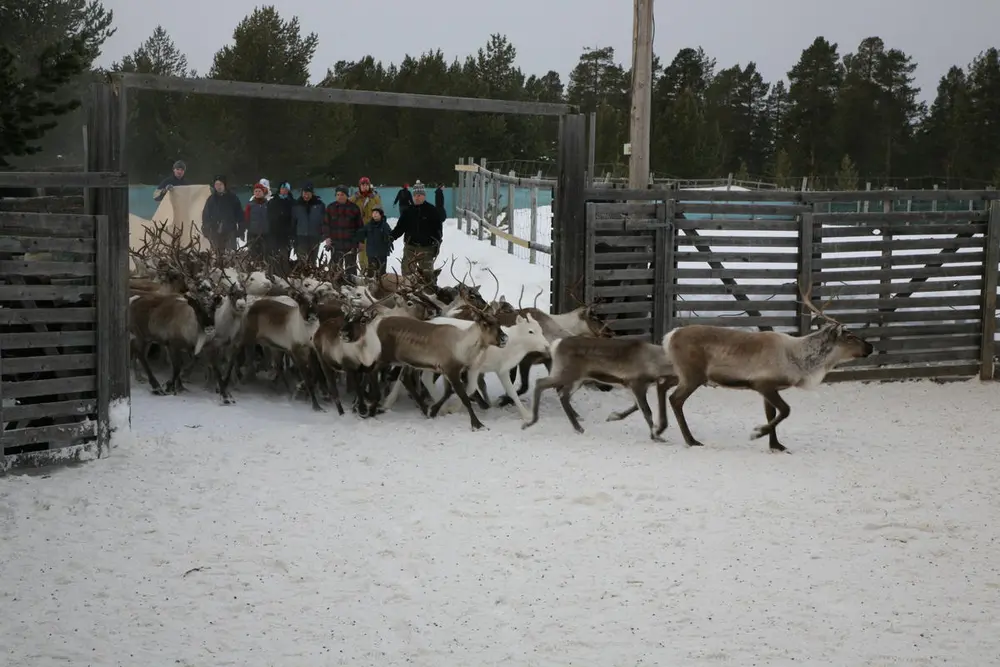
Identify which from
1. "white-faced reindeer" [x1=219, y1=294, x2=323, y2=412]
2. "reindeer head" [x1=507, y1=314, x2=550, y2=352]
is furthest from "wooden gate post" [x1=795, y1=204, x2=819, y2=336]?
"white-faced reindeer" [x1=219, y1=294, x2=323, y2=412]

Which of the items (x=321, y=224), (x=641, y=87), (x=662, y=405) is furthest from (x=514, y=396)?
(x=321, y=224)

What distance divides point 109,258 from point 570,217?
4.63 meters

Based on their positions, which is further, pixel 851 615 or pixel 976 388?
pixel 976 388

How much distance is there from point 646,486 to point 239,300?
449 centimetres

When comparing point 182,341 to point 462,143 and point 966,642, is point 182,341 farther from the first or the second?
point 462,143

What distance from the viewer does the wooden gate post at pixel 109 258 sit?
824 centimetres

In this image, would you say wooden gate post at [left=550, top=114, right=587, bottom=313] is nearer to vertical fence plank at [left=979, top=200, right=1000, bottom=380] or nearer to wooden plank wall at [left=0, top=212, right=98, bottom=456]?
vertical fence plank at [left=979, top=200, right=1000, bottom=380]

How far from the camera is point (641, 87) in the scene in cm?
1295

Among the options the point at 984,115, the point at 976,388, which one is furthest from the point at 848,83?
the point at 976,388

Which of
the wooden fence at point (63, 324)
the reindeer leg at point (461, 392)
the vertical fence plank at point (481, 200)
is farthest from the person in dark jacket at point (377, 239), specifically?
the vertical fence plank at point (481, 200)

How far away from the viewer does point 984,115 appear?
54.2 meters

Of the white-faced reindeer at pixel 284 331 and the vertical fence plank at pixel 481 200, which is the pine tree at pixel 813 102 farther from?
the white-faced reindeer at pixel 284 331

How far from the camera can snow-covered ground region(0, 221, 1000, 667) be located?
5.13m

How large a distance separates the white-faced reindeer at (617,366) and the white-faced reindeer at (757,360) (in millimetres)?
174
